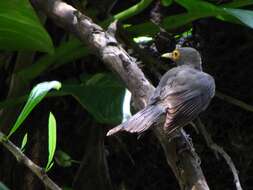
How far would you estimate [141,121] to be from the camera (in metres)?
1.39

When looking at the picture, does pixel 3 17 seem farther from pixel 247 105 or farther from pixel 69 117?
pixel 247 105

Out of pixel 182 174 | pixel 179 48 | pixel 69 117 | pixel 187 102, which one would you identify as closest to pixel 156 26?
pixel 179 48

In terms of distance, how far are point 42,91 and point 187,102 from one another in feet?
1.91

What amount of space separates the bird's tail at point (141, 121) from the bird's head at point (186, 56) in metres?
0.38

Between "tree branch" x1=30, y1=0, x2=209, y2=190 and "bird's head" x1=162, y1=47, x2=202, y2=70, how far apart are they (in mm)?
376

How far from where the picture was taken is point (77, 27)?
1.49m

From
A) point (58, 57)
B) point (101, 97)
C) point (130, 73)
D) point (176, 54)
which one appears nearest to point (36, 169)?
point (130, 73)

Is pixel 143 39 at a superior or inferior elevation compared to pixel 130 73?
inferior

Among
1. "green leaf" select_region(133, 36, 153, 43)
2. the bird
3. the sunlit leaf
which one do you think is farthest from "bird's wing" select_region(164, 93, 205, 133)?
"green leaf" select_region(133, 36, 153, 43)

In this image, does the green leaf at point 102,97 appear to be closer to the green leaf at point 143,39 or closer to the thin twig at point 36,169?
the green leaf at point 143,39

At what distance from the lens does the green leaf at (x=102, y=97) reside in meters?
1.60

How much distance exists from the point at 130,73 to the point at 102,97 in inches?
14.5

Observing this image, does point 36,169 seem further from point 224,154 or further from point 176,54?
point 176,54

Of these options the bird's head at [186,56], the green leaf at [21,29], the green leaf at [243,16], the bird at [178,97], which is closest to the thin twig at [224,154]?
the bird at [178,97]
